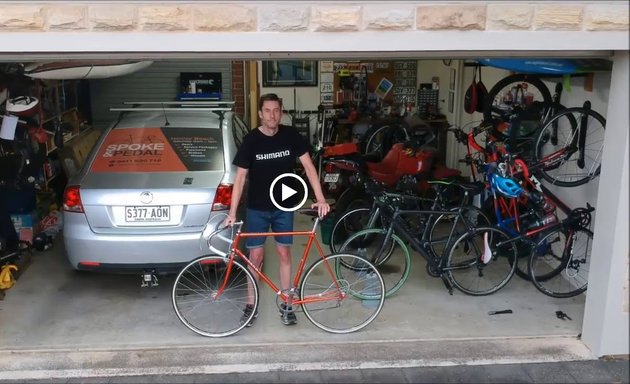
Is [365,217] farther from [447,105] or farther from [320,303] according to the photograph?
[447,105]

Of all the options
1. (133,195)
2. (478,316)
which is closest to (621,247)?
(478,316)

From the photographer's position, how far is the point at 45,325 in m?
5.00

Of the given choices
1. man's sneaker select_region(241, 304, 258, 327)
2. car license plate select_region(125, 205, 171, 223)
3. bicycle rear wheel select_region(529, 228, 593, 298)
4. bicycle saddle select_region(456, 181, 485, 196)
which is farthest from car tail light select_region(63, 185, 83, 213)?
bicycle rear wheel select_region(529, 228, 593, 298)

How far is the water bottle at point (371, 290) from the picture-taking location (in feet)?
16.3

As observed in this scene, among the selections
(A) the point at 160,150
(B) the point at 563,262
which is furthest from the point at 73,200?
(B) the point at 563,262

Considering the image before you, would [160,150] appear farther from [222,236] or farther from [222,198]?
[222,236]

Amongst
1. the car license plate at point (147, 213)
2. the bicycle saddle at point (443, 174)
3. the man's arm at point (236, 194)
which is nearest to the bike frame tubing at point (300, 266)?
the man's arm at point (236, 194)

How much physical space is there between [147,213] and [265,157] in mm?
1074

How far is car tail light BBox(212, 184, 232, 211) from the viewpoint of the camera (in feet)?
16.8

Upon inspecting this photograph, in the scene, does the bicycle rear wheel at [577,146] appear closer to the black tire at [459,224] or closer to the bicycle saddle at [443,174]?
the black tire at [459,224]

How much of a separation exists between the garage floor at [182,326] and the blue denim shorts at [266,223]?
68cm

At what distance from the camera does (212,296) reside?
488cm

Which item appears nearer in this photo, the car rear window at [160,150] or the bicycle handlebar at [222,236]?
the bicycle handlebar at [222,236]
